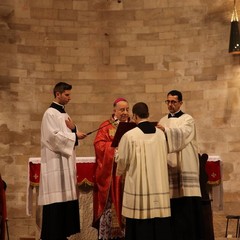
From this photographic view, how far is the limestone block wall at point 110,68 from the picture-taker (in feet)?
35.3

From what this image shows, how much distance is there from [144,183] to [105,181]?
125 centimetres

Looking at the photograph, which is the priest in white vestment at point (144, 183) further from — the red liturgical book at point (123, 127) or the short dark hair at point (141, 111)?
the red liturgical book at point (123, 127)

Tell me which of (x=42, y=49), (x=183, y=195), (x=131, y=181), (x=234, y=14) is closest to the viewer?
(x=131, y=181)

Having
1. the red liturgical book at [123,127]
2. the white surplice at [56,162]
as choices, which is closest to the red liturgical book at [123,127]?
the red liturgical book at [123,127]

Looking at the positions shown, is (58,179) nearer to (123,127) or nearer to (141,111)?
(123,127)

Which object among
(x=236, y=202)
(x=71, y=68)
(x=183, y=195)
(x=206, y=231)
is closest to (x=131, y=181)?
(x=183, y=195)

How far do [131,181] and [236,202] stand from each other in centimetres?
502

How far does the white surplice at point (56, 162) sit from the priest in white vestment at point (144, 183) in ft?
3.55

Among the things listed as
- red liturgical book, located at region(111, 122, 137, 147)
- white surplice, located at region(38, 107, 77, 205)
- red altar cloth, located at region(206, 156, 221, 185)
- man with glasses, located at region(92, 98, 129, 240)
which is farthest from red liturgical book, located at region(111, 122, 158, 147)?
red altar cloth, located at region(206, 156, 221, 185)

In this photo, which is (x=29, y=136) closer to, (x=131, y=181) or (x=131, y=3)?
(x=131, y=3)

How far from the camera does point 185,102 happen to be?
36.6 ft

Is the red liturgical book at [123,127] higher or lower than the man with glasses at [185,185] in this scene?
higher

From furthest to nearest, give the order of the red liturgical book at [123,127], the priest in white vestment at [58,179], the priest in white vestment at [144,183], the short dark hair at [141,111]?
the priest in white vestment at [58,179] < the red liturgical book at [123,127] < the short dark hair at [141,111] < the priest in white vestment at [144,183]

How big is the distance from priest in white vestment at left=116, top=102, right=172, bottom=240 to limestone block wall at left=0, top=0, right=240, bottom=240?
15.4 feet
